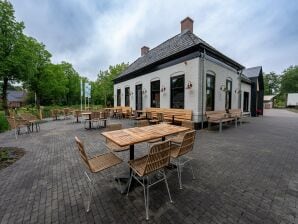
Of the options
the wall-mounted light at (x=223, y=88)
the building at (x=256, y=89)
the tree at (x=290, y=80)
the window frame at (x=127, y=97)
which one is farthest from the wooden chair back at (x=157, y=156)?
the tree at (x=290, y=80)

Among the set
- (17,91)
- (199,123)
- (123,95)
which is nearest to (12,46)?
(123,95)

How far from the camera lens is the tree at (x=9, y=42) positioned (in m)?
13.5

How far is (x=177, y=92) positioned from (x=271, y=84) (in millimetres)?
65279

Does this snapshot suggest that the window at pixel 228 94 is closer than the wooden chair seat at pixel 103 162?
No

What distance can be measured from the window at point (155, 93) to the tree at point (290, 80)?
5553 cm

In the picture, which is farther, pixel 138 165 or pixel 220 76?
pixel 220 76

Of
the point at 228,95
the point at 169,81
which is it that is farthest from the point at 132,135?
the point at 228,95

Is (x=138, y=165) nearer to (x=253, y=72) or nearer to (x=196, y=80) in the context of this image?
(x=196, y=80)

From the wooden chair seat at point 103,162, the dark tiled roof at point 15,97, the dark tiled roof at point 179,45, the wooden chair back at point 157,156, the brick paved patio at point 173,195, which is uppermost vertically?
the dark tiled roof at point 179,45

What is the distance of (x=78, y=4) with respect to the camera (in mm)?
7809

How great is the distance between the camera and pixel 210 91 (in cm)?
933

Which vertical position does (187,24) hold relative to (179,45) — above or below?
above

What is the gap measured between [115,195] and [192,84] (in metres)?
7.22

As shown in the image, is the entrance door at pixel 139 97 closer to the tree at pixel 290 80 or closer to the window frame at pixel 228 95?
the window frame at pixel 228 95
